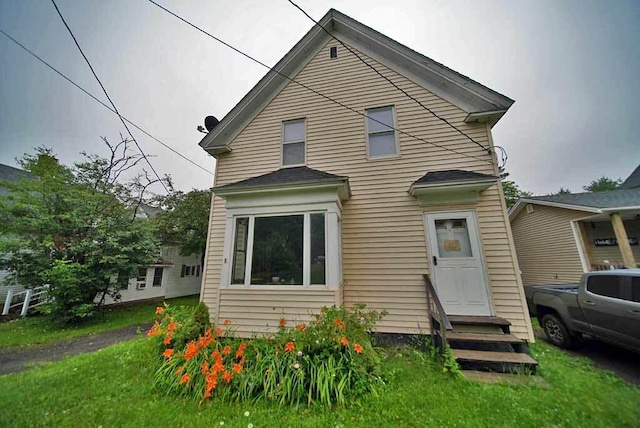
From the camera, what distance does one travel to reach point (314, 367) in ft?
10.1

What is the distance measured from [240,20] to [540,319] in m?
10.9

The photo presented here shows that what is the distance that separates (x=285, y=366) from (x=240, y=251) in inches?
96.4

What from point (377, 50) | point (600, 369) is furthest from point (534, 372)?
point (377, 50)

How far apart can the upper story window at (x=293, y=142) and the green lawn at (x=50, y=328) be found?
8.54 metres

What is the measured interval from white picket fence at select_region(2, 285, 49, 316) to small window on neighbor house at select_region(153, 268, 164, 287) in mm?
4660

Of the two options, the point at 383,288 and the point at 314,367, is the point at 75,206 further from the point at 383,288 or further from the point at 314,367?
the point at 383,288

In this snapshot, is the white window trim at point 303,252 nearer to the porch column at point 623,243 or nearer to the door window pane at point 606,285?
the door window pane at point 606,285

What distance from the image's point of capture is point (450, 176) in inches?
186

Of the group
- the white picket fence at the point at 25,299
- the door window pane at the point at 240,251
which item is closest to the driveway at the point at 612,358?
the door window pane at the point at 240,251

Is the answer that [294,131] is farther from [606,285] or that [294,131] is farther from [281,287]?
[606,285]

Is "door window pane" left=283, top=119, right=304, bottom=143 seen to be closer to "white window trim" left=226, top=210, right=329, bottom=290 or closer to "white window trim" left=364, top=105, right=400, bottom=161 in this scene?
"white window trim" left=364, top=105, right=400, bottom=161

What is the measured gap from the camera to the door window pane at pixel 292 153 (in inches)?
238

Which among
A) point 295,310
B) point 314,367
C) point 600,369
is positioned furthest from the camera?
point 295,310

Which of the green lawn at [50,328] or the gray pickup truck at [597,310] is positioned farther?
the green lawn at [50,328]
